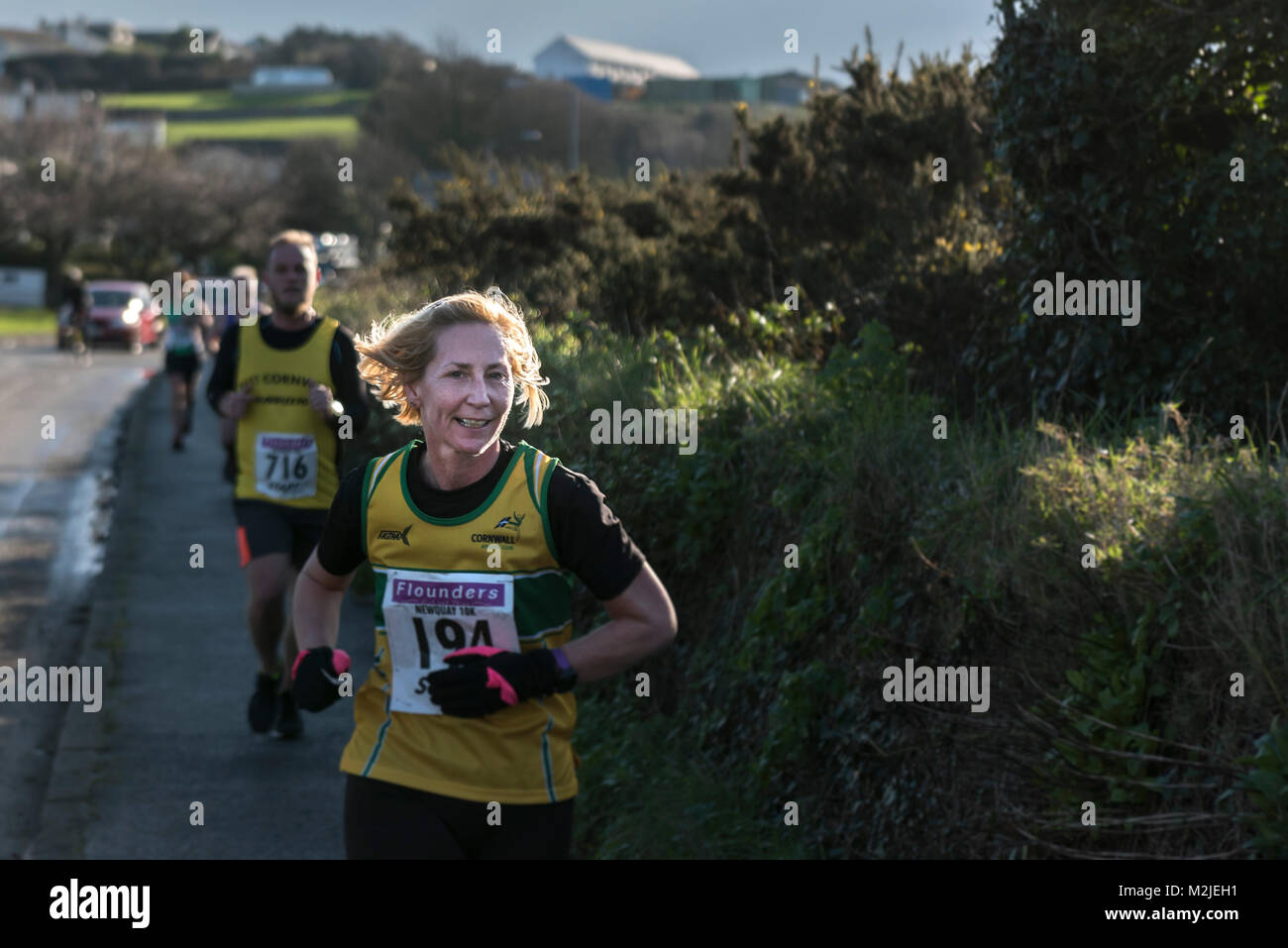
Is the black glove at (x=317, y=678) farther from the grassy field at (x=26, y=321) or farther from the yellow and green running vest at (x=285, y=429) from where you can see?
the grassy field at (x=26, y=321)

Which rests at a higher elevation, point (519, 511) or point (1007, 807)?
point (519, 511)

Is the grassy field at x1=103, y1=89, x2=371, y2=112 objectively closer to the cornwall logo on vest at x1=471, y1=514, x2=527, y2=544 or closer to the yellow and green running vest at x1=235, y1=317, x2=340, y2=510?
the yellow and green running vest at x1=235, y1=317, x2=340, y2=510

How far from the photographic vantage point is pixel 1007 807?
4.27 metres

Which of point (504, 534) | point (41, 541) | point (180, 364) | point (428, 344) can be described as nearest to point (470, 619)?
point (504, 534)

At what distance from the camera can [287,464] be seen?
729 centimetres

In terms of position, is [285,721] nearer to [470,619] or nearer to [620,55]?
[470,619]

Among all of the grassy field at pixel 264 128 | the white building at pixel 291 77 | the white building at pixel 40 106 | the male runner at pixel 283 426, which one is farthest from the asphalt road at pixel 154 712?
the white building at pixel 291 77

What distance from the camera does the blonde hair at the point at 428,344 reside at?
362 centimetres

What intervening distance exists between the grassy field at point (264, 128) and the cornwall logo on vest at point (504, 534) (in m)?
107

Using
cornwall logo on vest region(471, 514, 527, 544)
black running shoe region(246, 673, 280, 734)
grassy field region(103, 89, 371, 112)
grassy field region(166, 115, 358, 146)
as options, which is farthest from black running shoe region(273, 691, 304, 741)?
grassy field region(103, 89, 371, 112)

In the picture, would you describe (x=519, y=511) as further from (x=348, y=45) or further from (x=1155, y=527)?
(x=348, y=45)
